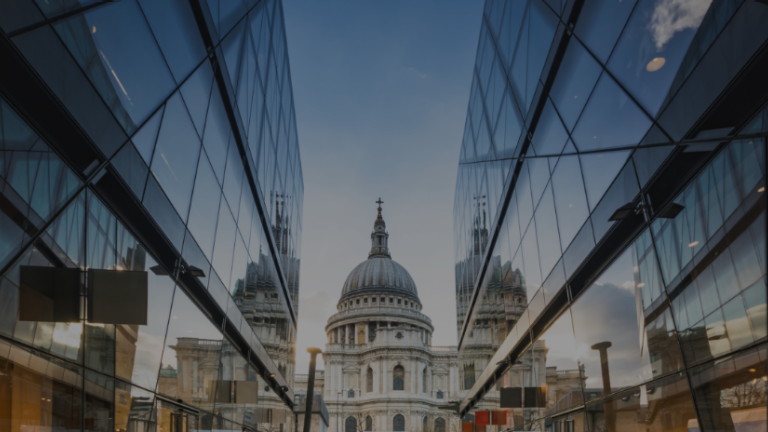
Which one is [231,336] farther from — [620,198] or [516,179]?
[620,198]

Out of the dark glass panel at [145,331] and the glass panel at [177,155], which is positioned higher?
the glass panel at [177,155]

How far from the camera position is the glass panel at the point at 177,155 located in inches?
389

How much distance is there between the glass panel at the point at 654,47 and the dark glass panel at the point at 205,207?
8280 millimetres

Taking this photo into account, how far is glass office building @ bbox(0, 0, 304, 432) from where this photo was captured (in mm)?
5777

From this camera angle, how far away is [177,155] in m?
10.7

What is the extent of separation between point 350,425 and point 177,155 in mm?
105860

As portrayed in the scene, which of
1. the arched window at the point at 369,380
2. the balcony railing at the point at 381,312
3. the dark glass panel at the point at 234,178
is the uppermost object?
the balcony railing at the point at 381,312

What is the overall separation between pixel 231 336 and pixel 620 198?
37.2 feet

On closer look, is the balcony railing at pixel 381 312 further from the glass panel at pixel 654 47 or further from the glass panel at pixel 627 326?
the glass panel at pixel 654 47

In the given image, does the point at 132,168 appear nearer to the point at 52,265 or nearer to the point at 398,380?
the point at 52,265

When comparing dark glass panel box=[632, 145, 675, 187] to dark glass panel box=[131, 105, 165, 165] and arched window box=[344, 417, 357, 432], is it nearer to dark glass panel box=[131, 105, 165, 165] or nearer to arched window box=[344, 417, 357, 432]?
dark glass panel box=[131, 105, 165, 165]

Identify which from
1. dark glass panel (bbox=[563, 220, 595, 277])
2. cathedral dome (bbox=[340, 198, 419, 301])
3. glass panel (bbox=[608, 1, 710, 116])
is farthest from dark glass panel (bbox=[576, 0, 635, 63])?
cathedral dome (bbox=[340, 198, 419, 301])

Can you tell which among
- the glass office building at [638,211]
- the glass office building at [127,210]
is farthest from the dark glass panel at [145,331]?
the glass office building at [638,211]

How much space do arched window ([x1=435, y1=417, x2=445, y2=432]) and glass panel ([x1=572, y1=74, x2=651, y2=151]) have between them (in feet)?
348
